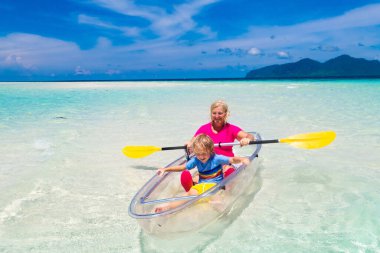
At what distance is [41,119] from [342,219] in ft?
37.5


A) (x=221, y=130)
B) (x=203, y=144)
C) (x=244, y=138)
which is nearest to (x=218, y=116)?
(x=221, y=130)

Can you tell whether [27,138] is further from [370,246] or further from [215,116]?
[370,246]

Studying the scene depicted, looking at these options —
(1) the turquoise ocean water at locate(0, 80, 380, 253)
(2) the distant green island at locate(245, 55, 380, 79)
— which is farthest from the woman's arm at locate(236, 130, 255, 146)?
(2) the distant green island at locate(245, 55, 380, 79)

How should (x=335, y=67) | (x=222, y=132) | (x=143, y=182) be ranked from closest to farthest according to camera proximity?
(x=222, y=132), (x=143, y=182), (x=335, y=67)

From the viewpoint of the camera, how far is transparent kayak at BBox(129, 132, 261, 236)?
3215 mm

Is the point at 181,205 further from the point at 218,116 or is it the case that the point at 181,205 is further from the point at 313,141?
the point at 313,141

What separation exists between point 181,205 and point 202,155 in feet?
2.42

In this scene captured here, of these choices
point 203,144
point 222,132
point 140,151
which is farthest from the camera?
point 140,151

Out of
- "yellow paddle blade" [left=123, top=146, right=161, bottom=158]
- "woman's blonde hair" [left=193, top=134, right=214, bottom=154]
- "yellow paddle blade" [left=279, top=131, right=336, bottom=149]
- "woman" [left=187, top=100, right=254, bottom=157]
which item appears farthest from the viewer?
"yellow paddle blade" [left=123, top=146, right=161, bottom=158]

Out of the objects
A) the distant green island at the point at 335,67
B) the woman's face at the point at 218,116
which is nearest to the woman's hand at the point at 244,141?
the woman's face at the point at 218,116

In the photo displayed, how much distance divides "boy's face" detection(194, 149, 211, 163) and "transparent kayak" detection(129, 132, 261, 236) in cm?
32

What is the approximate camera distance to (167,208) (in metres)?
3.36

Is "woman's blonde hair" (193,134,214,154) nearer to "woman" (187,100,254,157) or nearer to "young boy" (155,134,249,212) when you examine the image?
"young boy" (155,134,249,212)

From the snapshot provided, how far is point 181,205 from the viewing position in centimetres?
323
